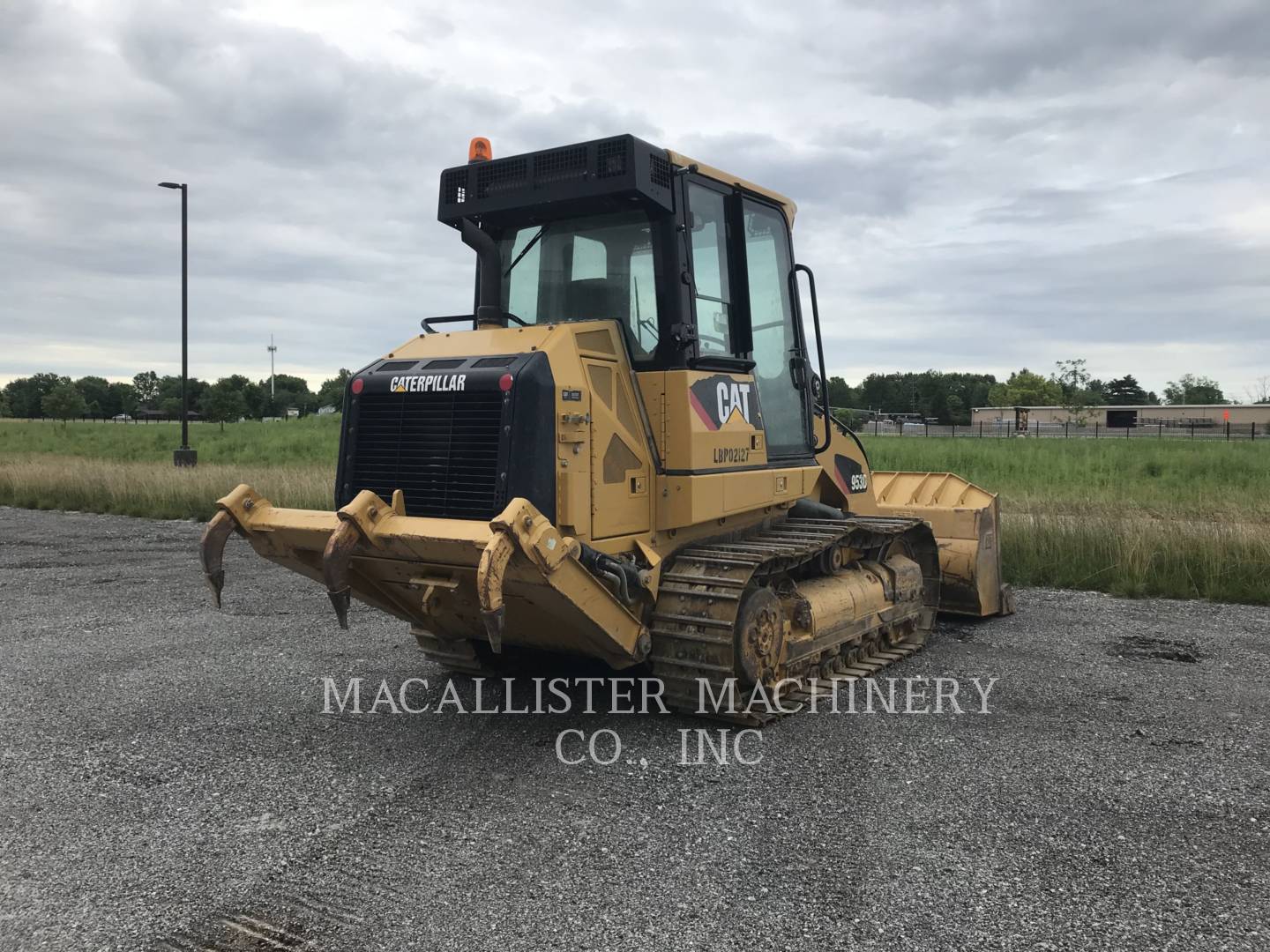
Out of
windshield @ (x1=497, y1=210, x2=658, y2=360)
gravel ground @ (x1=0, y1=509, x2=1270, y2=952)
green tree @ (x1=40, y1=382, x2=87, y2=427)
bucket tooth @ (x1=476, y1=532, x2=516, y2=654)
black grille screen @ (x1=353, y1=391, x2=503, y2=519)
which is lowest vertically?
gravel ground @ (x1=0, y1=509, x2=1270, y2=952)

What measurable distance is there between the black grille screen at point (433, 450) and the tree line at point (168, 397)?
75.2 meters

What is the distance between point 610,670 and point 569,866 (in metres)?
2.60

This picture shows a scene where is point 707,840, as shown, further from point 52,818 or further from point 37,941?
point 52,818

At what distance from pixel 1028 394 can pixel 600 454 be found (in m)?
107

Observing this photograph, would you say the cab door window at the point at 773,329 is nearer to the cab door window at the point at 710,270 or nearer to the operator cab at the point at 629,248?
the operator cab at the point at 629,248

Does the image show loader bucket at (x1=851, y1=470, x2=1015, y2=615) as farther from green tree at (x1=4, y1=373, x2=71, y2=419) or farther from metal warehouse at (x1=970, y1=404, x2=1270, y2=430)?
green tree at (x1=4, y1=373, x2=71, y2=419)

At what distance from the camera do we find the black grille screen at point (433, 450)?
4895 millimetres

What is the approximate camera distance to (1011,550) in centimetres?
1087

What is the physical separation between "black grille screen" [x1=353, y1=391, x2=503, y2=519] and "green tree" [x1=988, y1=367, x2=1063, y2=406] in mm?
103916

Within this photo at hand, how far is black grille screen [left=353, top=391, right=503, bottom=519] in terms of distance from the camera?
16.1ft

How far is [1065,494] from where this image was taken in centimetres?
1577

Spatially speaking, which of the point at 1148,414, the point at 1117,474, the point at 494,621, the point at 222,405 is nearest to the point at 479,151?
the point at 494,621

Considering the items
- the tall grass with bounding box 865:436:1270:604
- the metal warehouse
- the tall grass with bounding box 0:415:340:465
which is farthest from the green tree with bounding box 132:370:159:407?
the tall grass with bounding box 865:436:1270:604

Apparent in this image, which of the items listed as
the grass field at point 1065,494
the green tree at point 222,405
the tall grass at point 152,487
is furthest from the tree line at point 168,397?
the tall grass at point 152,487
